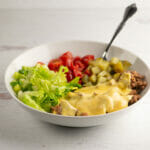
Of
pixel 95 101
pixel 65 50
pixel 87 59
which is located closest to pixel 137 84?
pixel 95 101

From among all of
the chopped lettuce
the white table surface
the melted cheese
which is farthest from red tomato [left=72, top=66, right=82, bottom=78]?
the white table surface

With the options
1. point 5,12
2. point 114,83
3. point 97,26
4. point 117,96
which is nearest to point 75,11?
point 97,26

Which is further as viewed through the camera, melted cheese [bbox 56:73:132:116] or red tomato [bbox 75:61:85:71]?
red tomato [bbox 75:61:85:71]

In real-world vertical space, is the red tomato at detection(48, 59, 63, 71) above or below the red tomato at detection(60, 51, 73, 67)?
below

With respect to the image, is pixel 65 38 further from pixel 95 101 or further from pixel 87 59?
pixel 95 101

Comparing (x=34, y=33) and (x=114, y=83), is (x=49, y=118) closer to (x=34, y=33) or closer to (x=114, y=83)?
(x=114, y=83)

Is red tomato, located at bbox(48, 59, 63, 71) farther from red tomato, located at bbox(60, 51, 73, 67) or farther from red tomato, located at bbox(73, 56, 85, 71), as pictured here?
red tomato, located at bbox(73, 56, 85, 71)
